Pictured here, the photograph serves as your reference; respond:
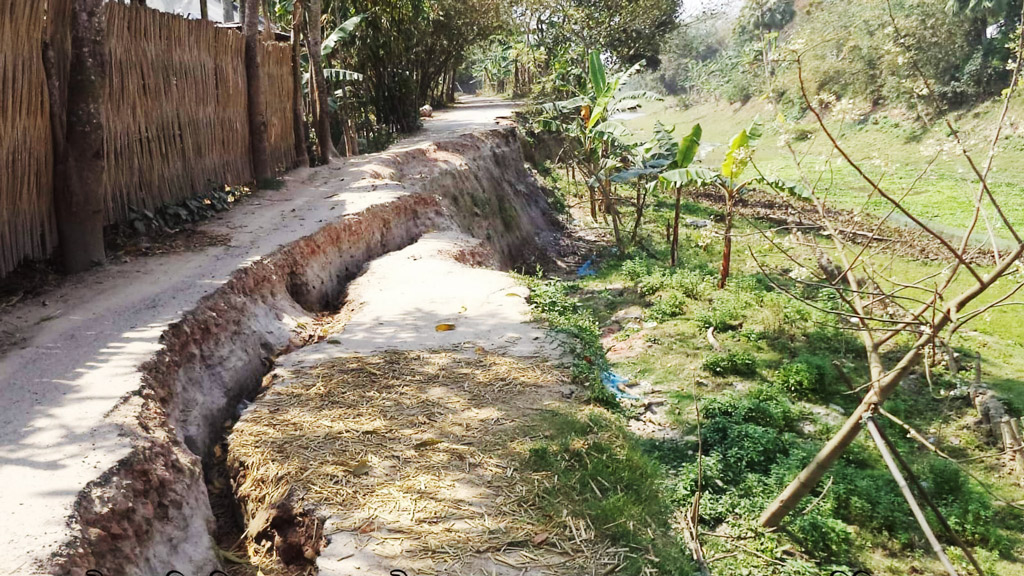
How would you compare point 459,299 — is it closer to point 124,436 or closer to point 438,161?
point 124,436

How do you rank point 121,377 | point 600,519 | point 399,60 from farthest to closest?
1. point 399,60
2. point 121,377
3. point 600,519

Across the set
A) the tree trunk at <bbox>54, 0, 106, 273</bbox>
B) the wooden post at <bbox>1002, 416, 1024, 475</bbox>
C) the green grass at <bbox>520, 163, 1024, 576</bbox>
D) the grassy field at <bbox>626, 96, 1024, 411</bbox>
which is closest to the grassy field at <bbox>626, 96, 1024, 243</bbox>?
the grassy field at <bbox>626, 96, 1024, 411</bbox>

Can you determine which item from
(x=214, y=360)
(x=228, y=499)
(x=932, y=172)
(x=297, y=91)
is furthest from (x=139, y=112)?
(x=932, y=172)

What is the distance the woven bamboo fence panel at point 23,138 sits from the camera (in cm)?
559

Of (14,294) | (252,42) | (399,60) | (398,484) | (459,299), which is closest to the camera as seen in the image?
(398,484)

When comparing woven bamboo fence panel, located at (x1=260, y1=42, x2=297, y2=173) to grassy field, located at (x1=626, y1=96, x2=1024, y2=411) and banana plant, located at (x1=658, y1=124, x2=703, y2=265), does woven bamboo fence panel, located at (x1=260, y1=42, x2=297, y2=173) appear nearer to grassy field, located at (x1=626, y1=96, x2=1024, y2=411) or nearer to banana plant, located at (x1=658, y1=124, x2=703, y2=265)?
banana plant, located at (x1=658, y1=124, x2=703, y2=265)

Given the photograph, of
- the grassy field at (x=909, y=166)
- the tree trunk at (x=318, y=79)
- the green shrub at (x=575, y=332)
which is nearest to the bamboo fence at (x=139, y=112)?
the tree trunk at (x=318, y=79)

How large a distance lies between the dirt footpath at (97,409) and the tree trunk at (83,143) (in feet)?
Result: 1.20

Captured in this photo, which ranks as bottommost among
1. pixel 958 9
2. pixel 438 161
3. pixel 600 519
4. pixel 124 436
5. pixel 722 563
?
pixel 722 563

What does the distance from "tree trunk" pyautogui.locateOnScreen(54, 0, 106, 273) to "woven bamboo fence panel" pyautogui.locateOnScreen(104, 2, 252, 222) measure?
611mm

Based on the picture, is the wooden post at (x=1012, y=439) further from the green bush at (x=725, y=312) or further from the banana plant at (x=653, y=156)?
the banana plant at (x=653, y=156)

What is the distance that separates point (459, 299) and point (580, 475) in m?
3.45

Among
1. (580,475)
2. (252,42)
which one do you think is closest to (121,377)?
(580,475)

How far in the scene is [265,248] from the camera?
7.39m
